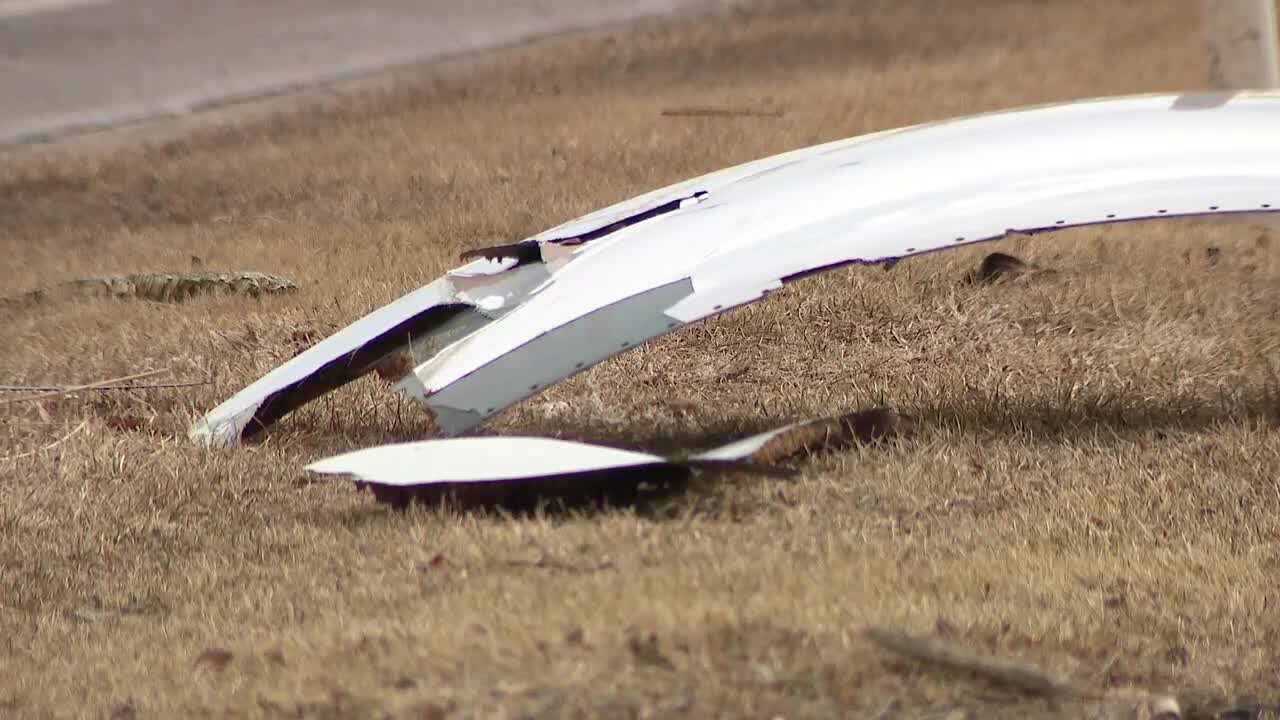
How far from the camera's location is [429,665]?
3787 millimetres

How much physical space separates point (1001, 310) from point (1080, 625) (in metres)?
3.08

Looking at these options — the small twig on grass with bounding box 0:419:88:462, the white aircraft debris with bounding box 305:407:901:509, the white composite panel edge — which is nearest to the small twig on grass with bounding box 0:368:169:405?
the small twig on grass with bounding box 0:419:88:462

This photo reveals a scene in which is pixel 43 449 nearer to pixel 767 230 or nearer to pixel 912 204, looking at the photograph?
pixel 767 230

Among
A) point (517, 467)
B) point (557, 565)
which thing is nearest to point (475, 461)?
point (517, 467)

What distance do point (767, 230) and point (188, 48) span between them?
8436mm

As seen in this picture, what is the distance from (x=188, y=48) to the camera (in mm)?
13094

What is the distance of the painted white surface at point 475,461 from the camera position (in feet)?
16.4

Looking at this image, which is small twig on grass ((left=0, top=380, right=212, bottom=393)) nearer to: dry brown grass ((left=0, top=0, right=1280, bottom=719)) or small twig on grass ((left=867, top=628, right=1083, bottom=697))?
dry brown grass ((left=0, top=0, right=1280, bottom=719))

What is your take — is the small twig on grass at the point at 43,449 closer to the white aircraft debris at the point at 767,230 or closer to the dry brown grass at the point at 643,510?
the dry brown grass at the point at 643,510

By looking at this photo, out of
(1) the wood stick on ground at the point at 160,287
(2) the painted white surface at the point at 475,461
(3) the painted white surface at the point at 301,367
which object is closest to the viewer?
(2) the painted white surface at the point at 475,461

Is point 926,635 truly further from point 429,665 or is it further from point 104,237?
point 104,237

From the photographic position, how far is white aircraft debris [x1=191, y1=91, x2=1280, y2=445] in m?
5.54

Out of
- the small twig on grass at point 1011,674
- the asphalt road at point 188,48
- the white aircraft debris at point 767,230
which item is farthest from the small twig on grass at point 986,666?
the asphalt road at point 188,48

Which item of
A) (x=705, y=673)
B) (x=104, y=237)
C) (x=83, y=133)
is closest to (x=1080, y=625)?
(x=705, y=673)
